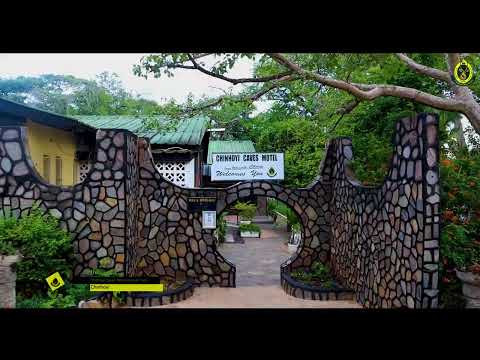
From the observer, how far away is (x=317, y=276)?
316 inches

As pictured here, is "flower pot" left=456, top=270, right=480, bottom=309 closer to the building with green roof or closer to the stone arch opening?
the stone arch opening

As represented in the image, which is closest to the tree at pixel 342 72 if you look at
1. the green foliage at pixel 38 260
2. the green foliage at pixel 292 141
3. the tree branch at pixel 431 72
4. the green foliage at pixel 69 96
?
the tree branch at pixel 431 72

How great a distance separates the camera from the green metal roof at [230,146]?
1411 cm

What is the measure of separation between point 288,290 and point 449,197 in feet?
11.3

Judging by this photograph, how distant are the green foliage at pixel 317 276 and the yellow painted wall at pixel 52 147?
6.23 meters

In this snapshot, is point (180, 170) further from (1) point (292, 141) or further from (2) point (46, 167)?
(1) point (292, 141)

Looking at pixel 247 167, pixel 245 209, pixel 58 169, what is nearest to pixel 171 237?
pixel 247 167

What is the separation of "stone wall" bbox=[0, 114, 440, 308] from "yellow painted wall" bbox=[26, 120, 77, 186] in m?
2.21

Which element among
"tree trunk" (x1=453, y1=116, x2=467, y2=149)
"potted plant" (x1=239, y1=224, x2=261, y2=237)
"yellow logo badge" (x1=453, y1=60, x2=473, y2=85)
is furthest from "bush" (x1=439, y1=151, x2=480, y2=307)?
"potted plant" (x1=239, y1=224, x2=261, y2=237)

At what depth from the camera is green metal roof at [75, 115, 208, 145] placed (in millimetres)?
10508

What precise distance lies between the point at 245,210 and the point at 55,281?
11.7 metres

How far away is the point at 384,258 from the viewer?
5527 millimetres

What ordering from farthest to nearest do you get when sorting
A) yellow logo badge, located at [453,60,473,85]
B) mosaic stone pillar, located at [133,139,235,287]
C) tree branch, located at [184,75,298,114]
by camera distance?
mosaic stone pillar, located at [133,139,235,287]
tree branch, located at [184,75,298,114]
yellow logo badge, located at [453,60,473,85]
